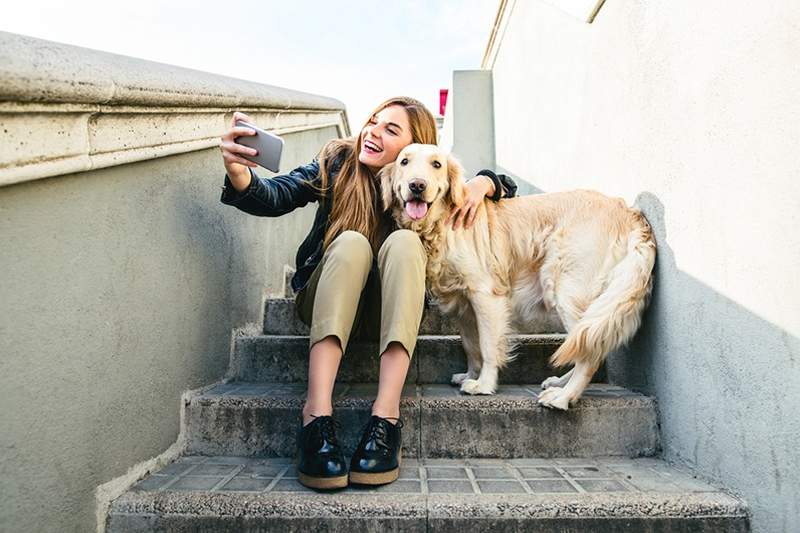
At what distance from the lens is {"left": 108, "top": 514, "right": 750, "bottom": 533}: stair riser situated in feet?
4.32

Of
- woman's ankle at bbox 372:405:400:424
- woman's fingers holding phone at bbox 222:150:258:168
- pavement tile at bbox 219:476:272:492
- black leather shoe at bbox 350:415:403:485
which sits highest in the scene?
woman's fingers holding phone at bbox 222:150:258:168

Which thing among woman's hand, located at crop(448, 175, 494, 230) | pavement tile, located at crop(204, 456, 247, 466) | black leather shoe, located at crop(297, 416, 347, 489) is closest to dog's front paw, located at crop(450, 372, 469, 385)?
woman's hand, located at crop(448, 175, 494, 230)

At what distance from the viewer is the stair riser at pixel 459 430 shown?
1.73 meters

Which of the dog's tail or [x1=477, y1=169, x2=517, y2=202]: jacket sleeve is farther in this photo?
[x1=477, y1=169, x2=517, y2=202]: jacket sleeve

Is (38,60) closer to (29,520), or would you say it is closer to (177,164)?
(177,164)

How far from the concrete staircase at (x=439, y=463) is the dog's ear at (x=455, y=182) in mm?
649

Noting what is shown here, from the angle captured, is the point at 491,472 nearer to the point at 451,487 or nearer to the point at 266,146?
the point at 451,487

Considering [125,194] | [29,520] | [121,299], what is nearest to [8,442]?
[29,520]

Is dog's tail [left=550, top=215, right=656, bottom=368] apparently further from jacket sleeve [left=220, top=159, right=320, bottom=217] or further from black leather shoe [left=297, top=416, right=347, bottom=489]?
jacket sleeve [left=220, top=159, right=320, bottom=217]

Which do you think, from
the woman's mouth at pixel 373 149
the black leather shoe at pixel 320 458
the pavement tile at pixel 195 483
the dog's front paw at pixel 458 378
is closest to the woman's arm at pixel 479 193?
the woman's mouth at pixel 373 149

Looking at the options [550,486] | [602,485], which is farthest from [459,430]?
[602,485]

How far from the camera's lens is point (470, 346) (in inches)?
83.7

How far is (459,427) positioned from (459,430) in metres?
0.01

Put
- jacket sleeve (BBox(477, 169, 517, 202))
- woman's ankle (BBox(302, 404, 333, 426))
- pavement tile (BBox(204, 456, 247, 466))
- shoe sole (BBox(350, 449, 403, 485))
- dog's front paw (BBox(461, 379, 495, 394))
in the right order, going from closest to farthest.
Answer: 1. shoe sole (BBox(350, 449, 403, 485))
2. woman's ankle (BBox(302, 404, 333, 426))
3. pavement tile (BBox(204, 456, 247, 466))
4. dog's front paw (BBox(461, 379, 495, 394))
5. jacket sleeve (BBox(477, 169, 517, 202))
